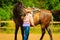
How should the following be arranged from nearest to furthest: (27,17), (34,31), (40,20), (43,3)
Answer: (27,17) < (40,20) < (34,31) < (43,3)

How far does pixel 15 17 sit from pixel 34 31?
22.1 ft

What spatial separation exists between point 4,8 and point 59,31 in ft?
15.8

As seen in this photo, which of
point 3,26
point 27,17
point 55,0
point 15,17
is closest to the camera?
point 27,17

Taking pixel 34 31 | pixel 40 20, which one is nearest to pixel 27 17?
pixel 40 20

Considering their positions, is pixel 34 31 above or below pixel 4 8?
below

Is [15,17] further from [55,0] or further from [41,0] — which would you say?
[41,0]

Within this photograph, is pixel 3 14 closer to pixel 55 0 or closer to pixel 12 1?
pixel 12 1

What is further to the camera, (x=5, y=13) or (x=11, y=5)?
(x=11, y=5)

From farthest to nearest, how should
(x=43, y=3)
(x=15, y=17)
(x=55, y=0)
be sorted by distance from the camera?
(x=43, y=3)
(x=55, y=0)
(x=15, y=17)

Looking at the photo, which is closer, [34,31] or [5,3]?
[34,31]

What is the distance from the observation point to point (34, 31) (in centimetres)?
1648

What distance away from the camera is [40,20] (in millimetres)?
10625

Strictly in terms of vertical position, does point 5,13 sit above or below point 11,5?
below

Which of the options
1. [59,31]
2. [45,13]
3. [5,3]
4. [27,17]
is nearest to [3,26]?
[5,3]
